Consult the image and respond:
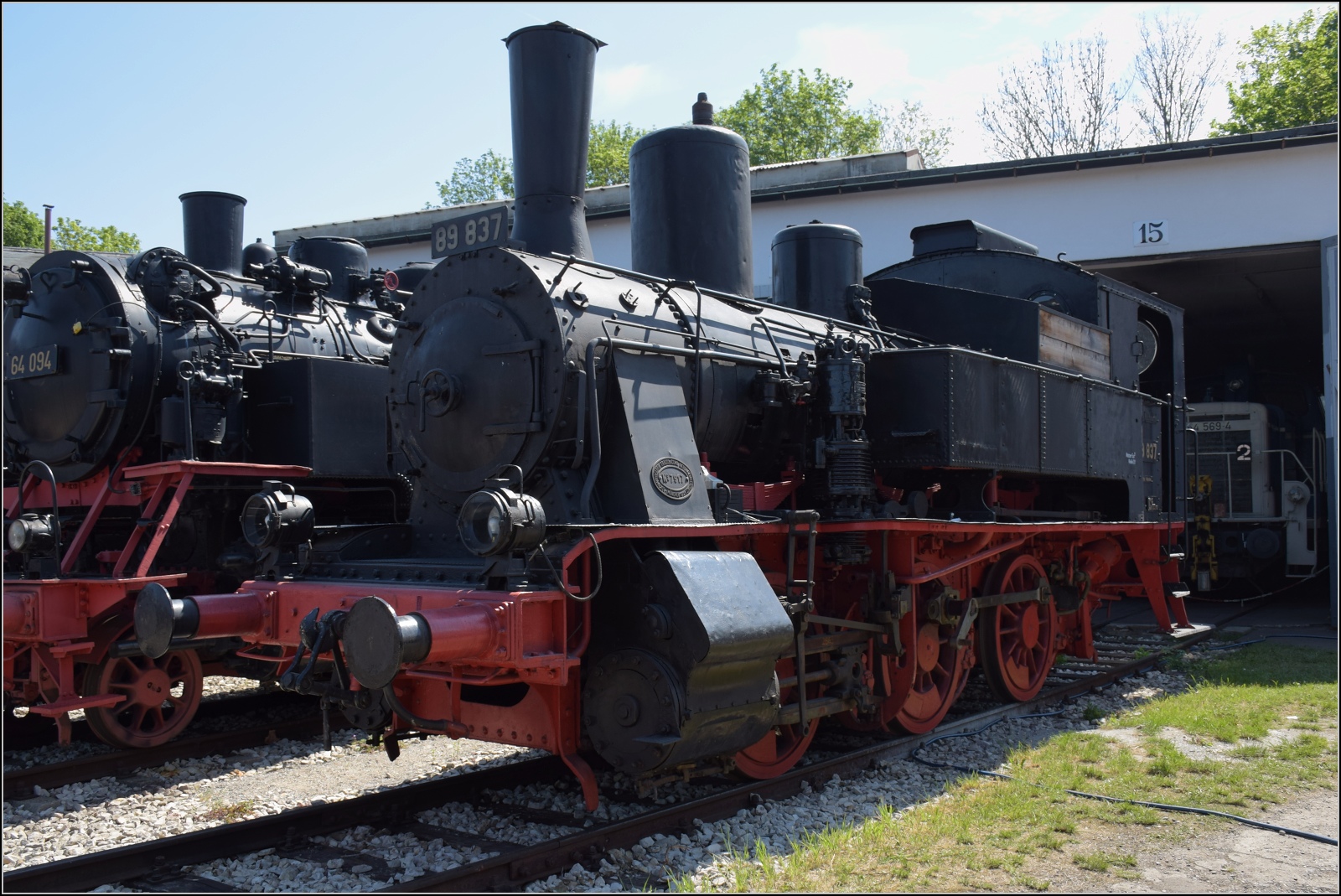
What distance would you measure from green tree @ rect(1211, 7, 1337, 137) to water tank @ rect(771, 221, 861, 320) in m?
30.4

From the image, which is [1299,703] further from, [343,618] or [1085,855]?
[343,618]

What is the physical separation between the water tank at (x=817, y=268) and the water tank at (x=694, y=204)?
1327 millimetres

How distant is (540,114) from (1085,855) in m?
4.75

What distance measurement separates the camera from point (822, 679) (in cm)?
601

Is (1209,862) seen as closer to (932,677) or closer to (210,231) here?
(932,677)

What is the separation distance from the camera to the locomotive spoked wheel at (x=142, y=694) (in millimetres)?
7117

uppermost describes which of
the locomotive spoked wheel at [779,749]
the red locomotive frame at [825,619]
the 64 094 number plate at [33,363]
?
the 64 094 number plate at [33,363]

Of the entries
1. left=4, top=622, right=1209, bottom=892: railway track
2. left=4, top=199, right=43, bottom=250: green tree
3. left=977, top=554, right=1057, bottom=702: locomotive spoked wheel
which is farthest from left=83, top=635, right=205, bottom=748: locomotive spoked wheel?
left=4, top=199, right=43, bottom=250: green tree

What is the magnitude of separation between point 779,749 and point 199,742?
411 centimetres

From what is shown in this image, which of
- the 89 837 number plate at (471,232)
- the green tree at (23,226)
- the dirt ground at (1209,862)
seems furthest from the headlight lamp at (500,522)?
the green tree at (23,226)

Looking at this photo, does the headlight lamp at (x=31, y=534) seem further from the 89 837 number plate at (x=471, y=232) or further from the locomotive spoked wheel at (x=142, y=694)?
the 89 837 number plate at (x=471, y=232)

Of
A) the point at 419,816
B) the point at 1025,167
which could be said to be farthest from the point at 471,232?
the point at 1025,167

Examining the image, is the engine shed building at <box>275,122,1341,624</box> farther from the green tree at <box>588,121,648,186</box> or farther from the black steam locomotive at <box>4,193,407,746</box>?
the green tree at <box>588,121,648,186</box>

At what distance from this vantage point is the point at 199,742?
7.20m
